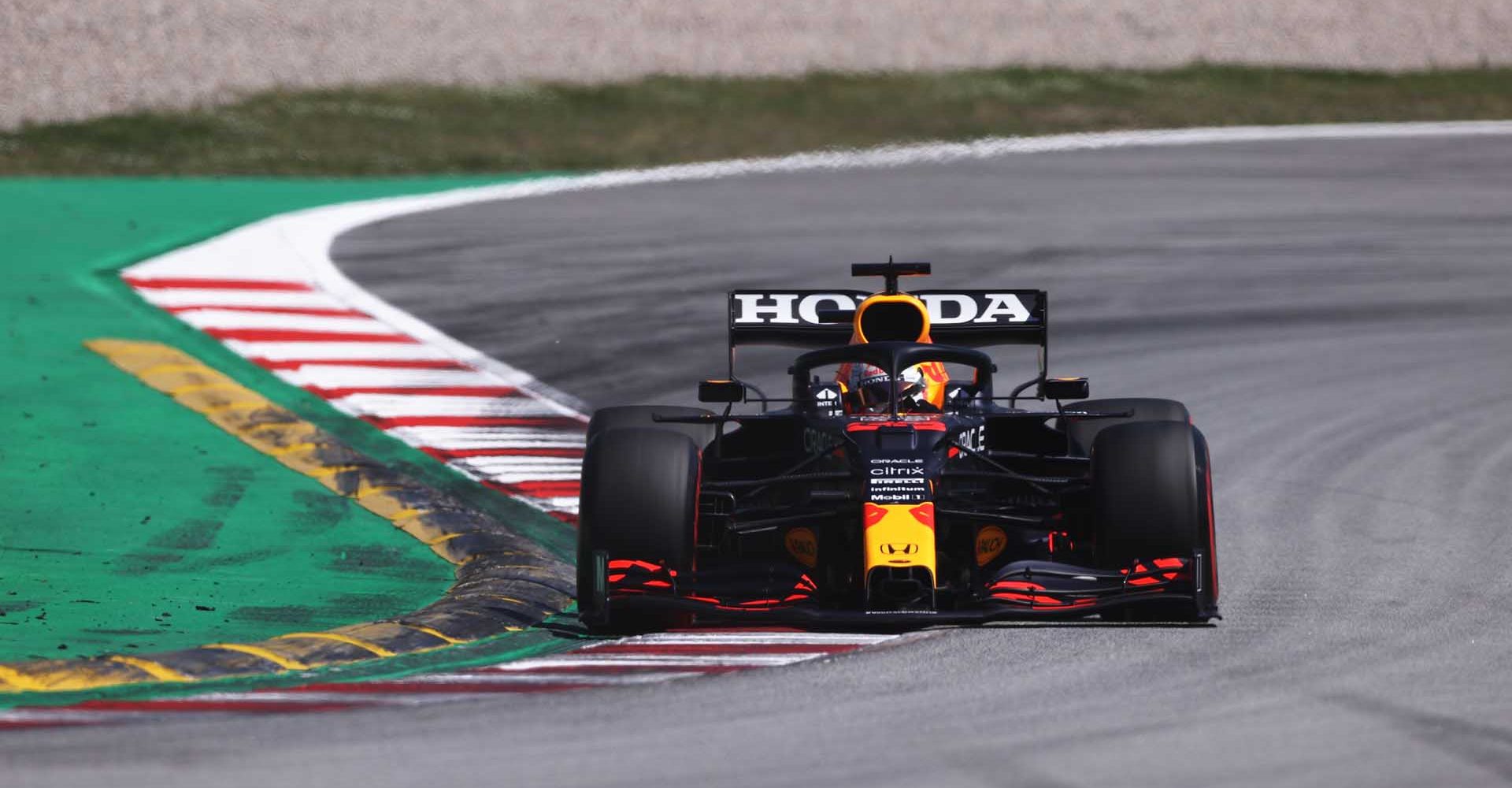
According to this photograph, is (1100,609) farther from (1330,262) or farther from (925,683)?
(1330,262)

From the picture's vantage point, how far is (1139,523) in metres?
9.27

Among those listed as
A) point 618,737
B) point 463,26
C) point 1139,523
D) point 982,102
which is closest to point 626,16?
point 463,26

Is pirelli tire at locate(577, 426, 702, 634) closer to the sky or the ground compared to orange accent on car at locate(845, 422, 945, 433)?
closer to the ground

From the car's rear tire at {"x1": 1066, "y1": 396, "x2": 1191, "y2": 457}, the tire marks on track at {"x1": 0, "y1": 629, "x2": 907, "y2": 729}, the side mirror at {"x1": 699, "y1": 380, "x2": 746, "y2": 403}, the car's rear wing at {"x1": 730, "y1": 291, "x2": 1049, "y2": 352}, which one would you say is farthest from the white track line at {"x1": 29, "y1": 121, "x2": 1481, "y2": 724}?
the car's rear tire at {"x1": 1066, "y1": 396, "x2": 1191, "y2": 457}

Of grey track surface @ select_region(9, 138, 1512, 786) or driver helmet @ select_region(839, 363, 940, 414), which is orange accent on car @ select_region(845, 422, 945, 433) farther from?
grey track surface @ select_region(9, 138, 1512, 786)

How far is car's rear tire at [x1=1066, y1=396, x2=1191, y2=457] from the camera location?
35.3 ft

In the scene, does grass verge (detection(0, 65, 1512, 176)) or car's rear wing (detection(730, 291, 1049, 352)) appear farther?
grass verge (detection(0, 65, 1512, 176))

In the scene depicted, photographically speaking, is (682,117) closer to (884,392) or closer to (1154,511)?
(884,392)

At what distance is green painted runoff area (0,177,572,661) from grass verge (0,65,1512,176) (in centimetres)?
576

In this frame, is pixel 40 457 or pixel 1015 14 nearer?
pixel 40 457

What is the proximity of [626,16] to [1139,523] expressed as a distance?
20.9m

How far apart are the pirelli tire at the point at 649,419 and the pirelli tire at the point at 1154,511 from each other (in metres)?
1.89

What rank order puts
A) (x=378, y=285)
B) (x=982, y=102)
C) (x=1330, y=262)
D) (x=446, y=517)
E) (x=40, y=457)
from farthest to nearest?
(x=982, y=102) < (x=1330, y=262) < (x=378, y=285) < (x=40, y=457) < (x=446, y=517)

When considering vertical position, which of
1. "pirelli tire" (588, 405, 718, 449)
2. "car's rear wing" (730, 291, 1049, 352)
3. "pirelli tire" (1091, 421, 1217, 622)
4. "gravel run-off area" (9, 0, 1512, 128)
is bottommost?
"pirelli tire" (1091, 421, 1217, 622)
